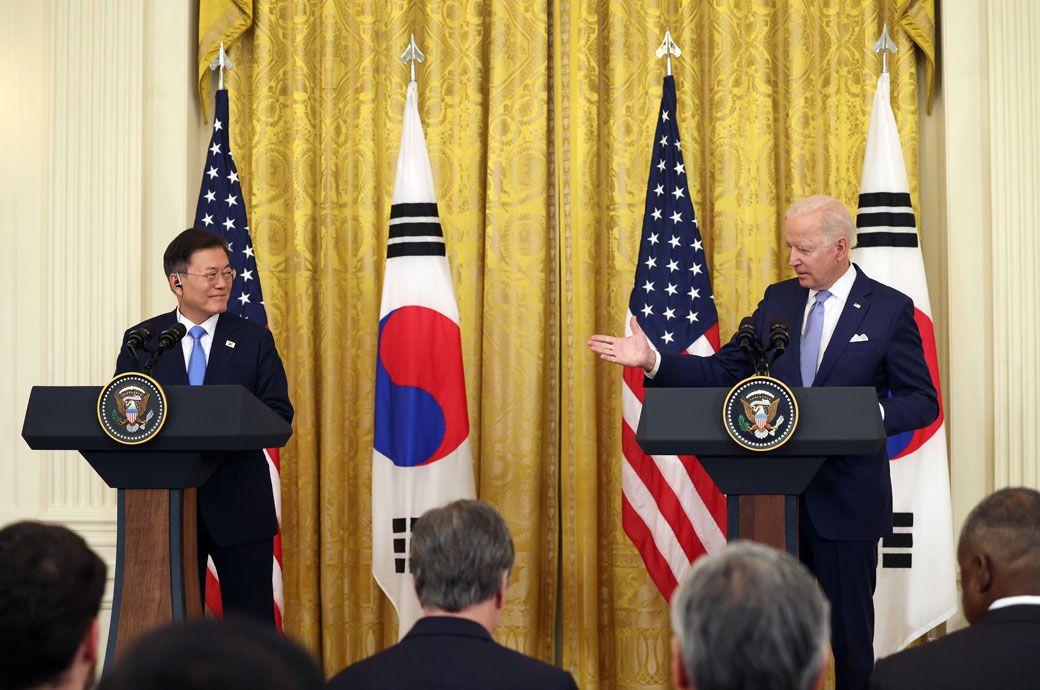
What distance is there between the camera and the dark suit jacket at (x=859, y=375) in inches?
135

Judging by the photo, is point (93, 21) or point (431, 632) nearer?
point (431, 632)

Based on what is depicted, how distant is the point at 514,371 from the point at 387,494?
2.78ft

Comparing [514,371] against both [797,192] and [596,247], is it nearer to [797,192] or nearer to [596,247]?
[596,247]

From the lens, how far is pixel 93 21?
16.9ft

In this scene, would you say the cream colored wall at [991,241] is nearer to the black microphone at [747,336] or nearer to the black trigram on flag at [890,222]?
the black trigram on flag at [890,222]

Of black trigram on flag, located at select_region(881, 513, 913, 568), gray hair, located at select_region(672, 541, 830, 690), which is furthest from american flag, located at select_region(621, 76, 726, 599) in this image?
gray hair, located at select_region(672, 541, 830, 690)

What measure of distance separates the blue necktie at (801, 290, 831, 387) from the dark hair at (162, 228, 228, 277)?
2063mm

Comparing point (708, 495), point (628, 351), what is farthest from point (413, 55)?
point (708, 495)

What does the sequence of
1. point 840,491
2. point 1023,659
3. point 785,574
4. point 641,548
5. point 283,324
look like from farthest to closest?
point 283,324 → point 641,548 → point 840,491 → point 1023,659 → point 785,574

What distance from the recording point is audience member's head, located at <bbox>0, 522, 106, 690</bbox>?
149 centimetres

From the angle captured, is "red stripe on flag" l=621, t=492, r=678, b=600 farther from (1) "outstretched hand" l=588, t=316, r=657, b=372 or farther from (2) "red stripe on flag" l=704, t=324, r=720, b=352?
(1) "outstretched hand" l=588, t=316, r=657, b=372

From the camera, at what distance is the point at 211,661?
0.94m

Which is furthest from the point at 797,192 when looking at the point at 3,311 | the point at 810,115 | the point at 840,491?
the point at 3,311

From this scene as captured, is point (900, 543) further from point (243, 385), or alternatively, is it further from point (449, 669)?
point (449, 669)
